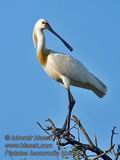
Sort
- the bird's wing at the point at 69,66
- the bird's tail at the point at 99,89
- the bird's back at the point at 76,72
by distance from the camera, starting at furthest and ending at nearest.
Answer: the bird's wing at the point at 69,66 < the bird's back at the point at 76,72 < the bird's tail at the point at 99,89

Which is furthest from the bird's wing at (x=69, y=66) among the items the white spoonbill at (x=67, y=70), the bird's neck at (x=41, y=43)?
the bird's neck at (x=41, y=43)

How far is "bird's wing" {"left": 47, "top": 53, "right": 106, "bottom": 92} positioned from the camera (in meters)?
13.2

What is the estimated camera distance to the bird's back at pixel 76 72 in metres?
13.0

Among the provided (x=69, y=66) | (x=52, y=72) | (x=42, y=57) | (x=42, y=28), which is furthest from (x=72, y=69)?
(x=42, y=28)

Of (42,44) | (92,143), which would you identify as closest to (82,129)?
(92,143)

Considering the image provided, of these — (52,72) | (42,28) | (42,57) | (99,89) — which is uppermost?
(42,28)

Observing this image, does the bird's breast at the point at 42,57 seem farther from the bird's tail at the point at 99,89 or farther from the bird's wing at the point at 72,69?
the bird's tail at the point at 99,89

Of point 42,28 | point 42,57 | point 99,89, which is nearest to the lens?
point 99,89

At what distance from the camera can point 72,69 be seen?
1351cm

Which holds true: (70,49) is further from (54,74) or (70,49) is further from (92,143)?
(92,143)

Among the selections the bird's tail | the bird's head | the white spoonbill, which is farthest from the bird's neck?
the bird's tail

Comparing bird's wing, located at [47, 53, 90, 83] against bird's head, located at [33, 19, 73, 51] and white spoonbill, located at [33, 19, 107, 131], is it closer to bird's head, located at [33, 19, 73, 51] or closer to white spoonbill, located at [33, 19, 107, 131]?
white spoonbill, located at [33, 19, 107, 131]

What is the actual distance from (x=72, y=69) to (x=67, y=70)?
0.13 m

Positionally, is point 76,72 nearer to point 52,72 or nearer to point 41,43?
point 52,72
